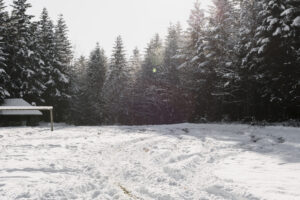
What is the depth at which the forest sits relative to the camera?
69.0 ft

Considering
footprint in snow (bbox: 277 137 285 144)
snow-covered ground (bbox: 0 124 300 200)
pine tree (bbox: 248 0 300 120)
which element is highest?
pine tree (bbox: 248 0 300 120)

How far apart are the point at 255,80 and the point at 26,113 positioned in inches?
1096

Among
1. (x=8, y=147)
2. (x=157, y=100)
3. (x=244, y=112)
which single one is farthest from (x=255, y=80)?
(x=8, y=147)

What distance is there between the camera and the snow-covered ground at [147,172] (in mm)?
4968

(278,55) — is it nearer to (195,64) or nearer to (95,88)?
(195,64)

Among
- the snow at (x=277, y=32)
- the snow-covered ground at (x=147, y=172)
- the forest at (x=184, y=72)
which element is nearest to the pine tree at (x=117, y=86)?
the forest at (x=184, y=72)

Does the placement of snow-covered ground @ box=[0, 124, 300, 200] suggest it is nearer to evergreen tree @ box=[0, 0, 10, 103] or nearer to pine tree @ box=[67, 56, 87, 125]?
evergreen tree @ box=[0, 0, 10, 103]

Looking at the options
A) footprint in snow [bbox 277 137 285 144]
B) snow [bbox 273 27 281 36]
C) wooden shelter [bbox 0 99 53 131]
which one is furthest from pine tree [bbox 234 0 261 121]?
wooden shelter [bbox 0 99 53 131]

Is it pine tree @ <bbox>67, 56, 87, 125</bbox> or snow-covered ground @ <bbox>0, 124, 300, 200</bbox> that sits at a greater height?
pine tree @ <bbox>67, 56, 87, 125</bbox>

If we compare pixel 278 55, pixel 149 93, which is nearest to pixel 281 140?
pixel 278 55

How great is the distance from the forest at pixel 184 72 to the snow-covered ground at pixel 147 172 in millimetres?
12330

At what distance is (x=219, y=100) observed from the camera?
95.3 feet

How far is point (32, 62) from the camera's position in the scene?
37.9 metres

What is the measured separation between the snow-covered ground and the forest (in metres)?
12.3
